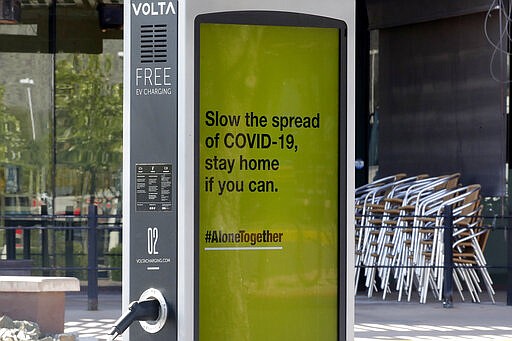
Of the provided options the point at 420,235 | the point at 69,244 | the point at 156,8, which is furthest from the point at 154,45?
the point at 69,244

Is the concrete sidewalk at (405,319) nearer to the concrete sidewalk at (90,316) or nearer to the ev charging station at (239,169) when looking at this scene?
the concrete sidewalk at (90,316)

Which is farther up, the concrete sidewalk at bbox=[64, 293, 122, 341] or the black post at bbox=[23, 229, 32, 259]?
the black post at bbox=[23, 229, 32, 259]

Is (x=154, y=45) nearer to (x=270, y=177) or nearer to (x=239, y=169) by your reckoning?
(x=239, y=169)

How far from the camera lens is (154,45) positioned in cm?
539

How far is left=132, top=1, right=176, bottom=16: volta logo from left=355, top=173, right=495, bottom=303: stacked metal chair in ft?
27.4

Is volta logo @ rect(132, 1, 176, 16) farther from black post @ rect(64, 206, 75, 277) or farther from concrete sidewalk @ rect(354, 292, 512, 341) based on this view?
black post @ rect(64, 206, 75, 277)

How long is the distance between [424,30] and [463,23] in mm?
772

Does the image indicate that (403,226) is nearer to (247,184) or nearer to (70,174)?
(70,174)

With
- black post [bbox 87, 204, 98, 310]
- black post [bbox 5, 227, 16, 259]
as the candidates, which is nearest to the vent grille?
black post [bbox 87, 204, 98, 310]

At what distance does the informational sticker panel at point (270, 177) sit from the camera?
5.72 meters

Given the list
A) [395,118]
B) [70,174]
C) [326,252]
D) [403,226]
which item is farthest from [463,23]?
[326,252]

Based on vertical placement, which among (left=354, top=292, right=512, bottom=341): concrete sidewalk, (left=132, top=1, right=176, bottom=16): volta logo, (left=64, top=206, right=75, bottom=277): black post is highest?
(left=132, top=1, right=176, bottom=16): volta logo

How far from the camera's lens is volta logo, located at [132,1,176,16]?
5.40 m

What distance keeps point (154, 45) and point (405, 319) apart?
7571mm
